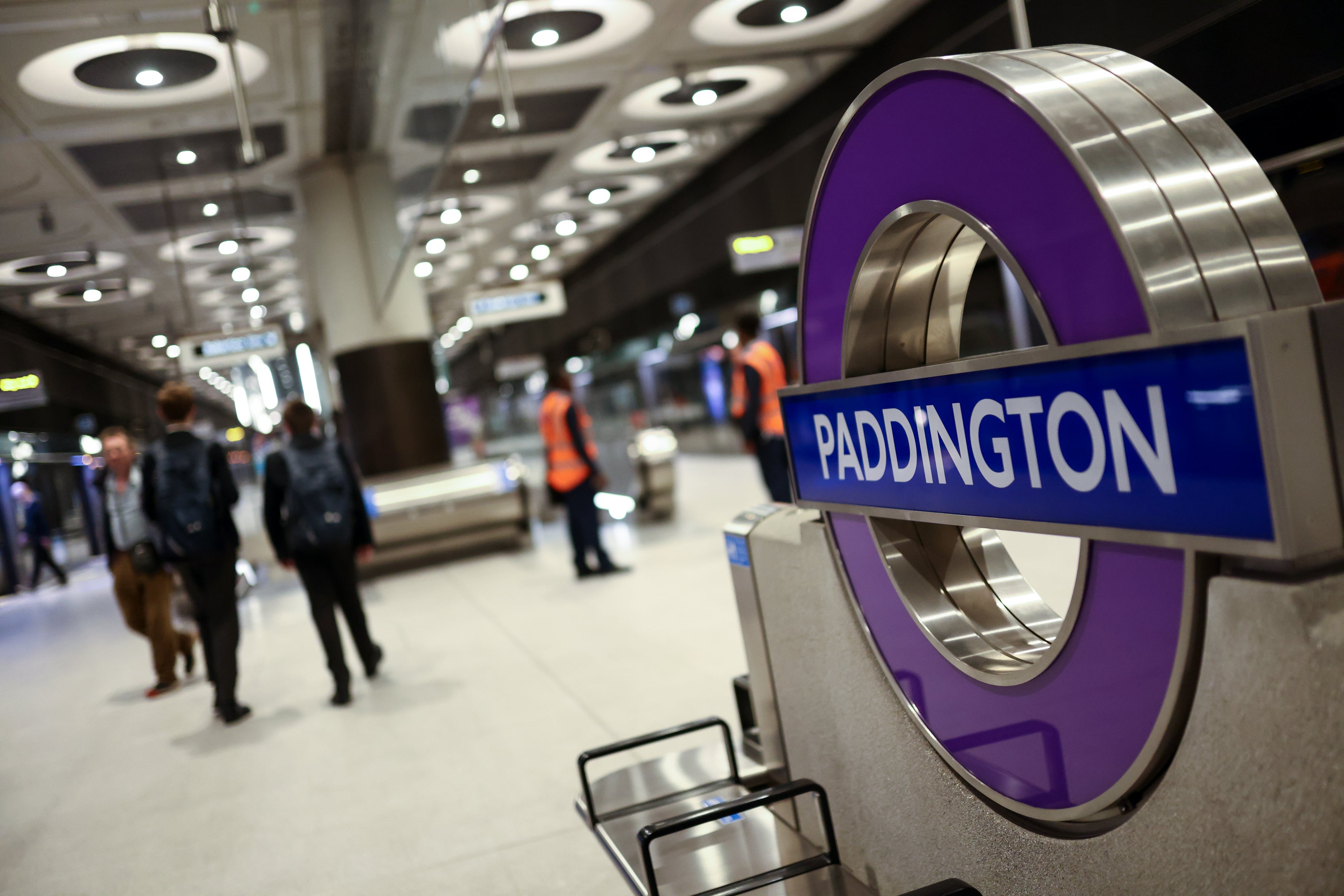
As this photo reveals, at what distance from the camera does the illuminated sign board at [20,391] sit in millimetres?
12812

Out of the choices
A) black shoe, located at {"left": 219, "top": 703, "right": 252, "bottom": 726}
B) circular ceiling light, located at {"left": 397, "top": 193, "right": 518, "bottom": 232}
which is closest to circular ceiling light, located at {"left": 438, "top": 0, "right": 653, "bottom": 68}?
circular ceiling light, located at {"left": 397, "top": 193, "right": 518, "bottom": 232}

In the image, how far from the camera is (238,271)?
15320 mm

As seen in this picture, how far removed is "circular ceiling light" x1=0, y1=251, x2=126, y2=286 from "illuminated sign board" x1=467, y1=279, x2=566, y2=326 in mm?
4887

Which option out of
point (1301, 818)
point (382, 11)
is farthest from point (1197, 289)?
point (382, 11)

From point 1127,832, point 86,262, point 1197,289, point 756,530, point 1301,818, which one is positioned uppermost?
point 86,262

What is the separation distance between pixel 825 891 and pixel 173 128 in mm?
9107

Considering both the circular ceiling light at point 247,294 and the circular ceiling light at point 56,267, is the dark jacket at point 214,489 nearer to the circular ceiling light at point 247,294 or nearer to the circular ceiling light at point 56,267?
the circular ceiling light at point 56,267

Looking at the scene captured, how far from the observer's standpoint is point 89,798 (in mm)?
4262

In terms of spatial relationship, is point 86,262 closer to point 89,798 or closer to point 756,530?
point 89,798

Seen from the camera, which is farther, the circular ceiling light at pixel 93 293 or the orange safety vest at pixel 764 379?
the circular ceiling light at pixel 93 293

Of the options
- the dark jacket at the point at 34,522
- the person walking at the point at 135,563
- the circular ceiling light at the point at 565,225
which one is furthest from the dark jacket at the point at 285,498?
the dark jacket at the point at 34,522

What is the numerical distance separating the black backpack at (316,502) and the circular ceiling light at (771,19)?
5294 millimetres

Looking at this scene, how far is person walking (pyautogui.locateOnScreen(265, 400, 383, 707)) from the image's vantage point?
5031mm

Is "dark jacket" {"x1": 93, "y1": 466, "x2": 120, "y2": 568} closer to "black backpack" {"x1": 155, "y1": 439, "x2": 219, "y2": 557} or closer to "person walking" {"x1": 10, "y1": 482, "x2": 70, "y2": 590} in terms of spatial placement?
"black backpack" {"x1": 155, "y1": 439, "x2": 219, "y2": 557}
